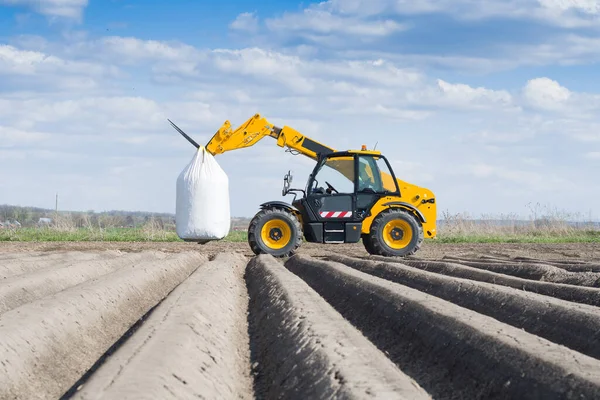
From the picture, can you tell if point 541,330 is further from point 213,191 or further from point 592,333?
point 213,191

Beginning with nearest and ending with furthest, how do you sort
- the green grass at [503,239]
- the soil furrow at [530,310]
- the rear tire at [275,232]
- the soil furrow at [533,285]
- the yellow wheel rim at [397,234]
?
the soil furrow at [530,310] → the soil furrow at [533,285] → the rear tire at [275,232] → the yellow wheel rim at [397,234] → the green grass at [503,239]

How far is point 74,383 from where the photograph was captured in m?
4.78

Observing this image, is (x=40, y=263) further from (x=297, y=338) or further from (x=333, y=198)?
(x=297, y=338)

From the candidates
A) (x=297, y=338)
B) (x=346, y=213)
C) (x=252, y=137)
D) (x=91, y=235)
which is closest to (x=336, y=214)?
→ (x=346, y=213)

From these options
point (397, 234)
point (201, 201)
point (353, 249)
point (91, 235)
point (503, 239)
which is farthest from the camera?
point (503, 239)

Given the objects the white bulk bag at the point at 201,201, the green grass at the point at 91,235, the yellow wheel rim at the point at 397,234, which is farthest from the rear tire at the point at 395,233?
the green grass at the point at 91,235

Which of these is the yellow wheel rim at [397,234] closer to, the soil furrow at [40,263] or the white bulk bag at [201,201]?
the white bulk bag at [201,201]

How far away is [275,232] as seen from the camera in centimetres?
1254

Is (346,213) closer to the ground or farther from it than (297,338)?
farther from it

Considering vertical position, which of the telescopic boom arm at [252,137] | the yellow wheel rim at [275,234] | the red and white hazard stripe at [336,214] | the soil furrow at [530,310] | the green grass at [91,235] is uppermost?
the telescopic boom arm at [252,137]

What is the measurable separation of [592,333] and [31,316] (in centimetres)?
408

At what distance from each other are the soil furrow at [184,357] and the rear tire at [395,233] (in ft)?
17.9

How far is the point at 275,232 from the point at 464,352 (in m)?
7.91

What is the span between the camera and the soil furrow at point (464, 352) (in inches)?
153
